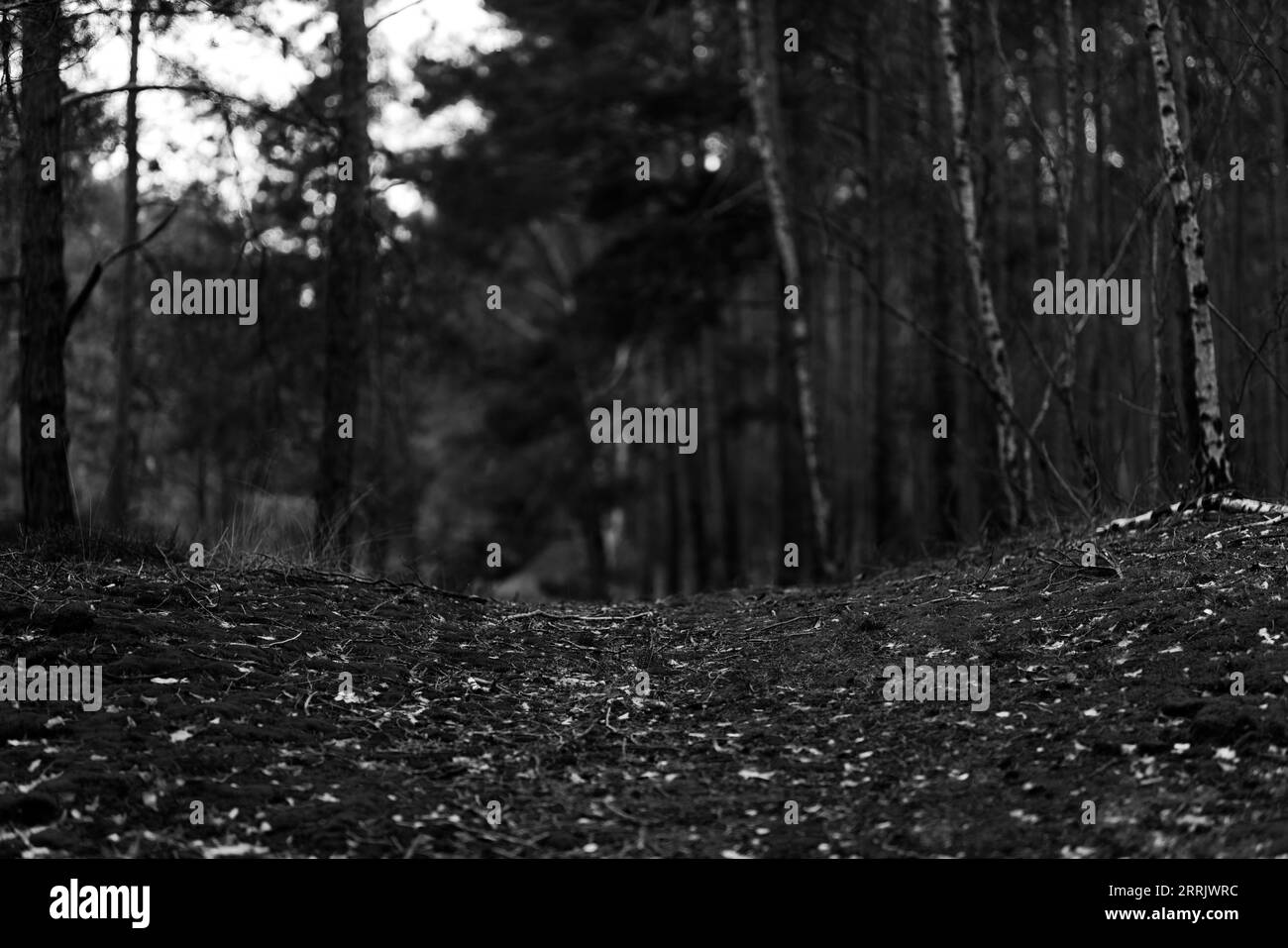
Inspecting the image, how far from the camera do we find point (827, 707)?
656 centimetres

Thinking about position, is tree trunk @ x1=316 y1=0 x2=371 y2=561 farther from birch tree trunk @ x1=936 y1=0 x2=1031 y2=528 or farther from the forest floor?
birch tree trunk @ x1=936 y1=0 x2=1031 y2=528

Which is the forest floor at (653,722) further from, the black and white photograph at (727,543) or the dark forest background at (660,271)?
the dark forest background at (660,271)

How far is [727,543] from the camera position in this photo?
2289 cm

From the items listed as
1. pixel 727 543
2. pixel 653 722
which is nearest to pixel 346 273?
pixel 653 722

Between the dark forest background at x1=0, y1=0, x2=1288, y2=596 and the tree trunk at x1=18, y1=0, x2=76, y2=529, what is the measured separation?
0.04 m

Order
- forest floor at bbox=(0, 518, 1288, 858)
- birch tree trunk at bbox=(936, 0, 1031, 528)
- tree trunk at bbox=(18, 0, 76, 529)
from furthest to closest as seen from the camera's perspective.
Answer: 1. birch tree trunk at bbox=(936, 0, 1031, 528)
2. tree trunk at bbox=(18, 0, 76, 529)
3. forest floor at bbox=(0, 518, 1288, 858)

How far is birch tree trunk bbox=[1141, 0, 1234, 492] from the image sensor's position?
28.2 feet

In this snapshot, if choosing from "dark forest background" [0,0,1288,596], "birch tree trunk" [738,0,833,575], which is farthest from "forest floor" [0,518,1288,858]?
"birch tree trunk" [738,0,833,575]

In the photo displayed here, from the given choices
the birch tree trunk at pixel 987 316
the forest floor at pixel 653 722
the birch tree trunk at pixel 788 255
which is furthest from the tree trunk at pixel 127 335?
the birch tree trunk at pixel 987 316

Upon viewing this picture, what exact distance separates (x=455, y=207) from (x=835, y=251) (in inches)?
289

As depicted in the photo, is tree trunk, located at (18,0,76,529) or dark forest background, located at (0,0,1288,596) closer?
tree trunk, located at (18,0,76,529)

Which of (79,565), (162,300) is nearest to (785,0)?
(162,300)
